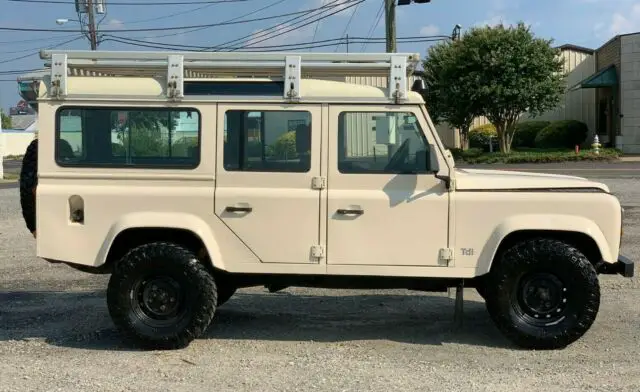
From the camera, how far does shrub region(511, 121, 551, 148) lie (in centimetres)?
3688

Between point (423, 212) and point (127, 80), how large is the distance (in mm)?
2653

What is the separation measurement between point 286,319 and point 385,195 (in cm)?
189

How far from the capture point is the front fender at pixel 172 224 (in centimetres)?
544

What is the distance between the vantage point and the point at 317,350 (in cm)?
559

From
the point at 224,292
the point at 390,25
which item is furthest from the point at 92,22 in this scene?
the point at 224,292

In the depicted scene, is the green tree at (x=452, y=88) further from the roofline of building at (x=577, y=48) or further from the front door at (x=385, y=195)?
the front door at (x=385, y=195)

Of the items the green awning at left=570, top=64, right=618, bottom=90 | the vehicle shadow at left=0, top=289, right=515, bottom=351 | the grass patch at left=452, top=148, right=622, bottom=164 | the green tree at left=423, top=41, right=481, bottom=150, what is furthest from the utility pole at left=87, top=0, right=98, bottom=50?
the vehicle shadow at left=0, top=289, right=515, bottom=351

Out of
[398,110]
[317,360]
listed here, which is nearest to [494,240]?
[398,110]

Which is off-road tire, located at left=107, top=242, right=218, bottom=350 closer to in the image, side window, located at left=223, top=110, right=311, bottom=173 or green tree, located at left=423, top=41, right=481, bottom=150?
side window, located at left=223, top=110, right=311, bottom=173

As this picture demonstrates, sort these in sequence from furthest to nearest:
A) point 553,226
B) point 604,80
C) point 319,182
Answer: point 604,80 → point 319,182 → point 553,226

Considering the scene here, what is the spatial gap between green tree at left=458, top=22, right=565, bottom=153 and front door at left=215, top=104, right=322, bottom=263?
2493cm

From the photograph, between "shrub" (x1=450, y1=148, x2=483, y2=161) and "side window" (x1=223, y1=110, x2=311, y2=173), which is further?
"shrub" (x1=450, y1=148, x2=483, y2=161)

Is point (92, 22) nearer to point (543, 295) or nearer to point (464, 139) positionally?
point (464, 139)

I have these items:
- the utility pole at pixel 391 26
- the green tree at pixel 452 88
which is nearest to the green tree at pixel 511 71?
the green tree at pixel 452 88
